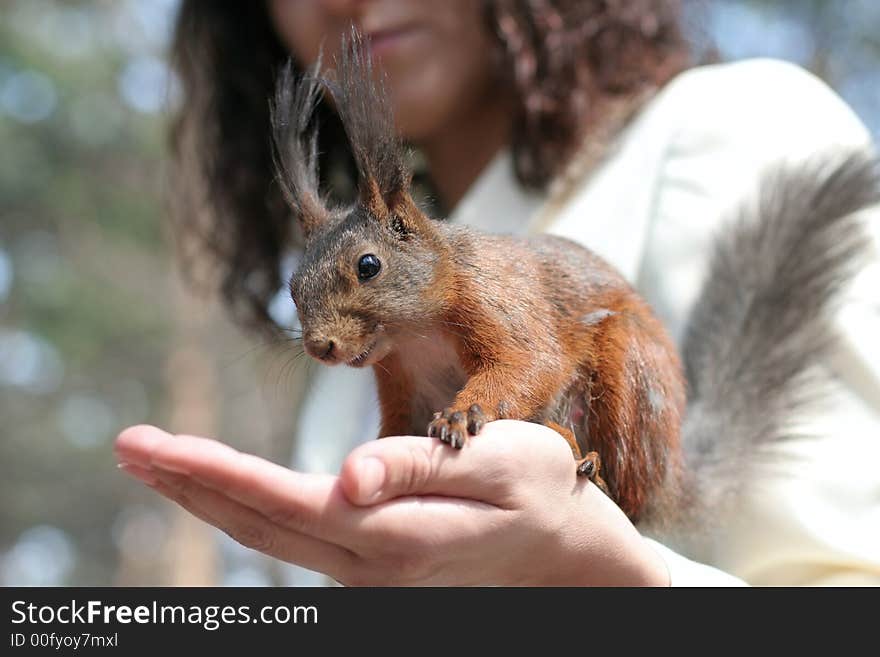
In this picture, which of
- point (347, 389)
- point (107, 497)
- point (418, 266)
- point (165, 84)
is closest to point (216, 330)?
point (107, 497)

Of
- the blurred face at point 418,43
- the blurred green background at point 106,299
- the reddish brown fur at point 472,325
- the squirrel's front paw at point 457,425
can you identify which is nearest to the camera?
the squirrel's front paw at point 457,425

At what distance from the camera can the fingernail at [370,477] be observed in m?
0.69

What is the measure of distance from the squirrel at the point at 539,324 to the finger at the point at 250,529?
0.14 meters

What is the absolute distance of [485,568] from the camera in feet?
2.78

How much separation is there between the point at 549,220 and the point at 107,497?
28.6ft

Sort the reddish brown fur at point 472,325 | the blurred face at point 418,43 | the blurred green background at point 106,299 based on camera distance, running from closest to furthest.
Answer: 1. the reddish brown fur at point 472,325
2. the blurred face at point 418,43
3. the blurred green background at point 106,299

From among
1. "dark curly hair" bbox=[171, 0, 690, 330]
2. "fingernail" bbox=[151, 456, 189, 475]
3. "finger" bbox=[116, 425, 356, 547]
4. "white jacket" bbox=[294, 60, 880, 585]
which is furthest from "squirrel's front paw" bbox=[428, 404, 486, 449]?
"dark curly hair" bbox=[171, 0, 690, 330]

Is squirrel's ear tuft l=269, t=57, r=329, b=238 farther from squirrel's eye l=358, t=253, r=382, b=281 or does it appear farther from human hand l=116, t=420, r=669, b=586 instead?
human hand l=116, t=420, r=669, b=586

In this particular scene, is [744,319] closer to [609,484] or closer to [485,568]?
[609,484]

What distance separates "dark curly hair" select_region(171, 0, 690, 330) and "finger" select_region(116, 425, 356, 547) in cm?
99

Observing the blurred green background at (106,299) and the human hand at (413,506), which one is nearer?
the human hand at (413,506)

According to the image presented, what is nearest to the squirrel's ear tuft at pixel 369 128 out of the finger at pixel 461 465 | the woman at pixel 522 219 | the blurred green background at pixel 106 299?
the woman at pixel 522 219

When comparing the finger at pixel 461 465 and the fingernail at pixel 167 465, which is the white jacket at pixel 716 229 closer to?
the finger at pixel 461 465

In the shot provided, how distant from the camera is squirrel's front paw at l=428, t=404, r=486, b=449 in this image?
767 mm
